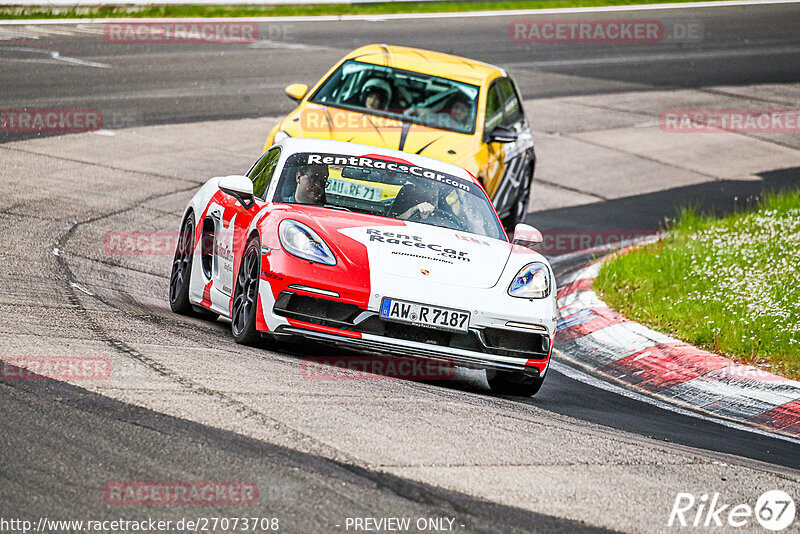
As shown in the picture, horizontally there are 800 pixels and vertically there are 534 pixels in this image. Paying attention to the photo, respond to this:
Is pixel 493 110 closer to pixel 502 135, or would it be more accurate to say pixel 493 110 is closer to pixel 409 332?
pixel 502 135

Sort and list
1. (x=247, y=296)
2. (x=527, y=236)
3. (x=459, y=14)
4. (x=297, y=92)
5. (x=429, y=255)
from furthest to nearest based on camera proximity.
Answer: (x=459, y=14)
(x=297, y=92)
(x=527, y=236)
(x=247, y=296)
(x=429, y=255)

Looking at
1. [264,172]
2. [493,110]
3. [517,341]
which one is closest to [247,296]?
[264,172]

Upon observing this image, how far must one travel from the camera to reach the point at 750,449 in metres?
6.43

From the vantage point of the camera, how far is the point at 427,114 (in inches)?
467

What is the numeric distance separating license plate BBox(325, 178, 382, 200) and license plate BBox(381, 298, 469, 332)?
4.80 feet

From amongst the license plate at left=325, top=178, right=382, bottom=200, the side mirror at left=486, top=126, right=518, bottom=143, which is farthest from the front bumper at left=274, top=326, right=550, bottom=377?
the side mirror at left=486, top=126, right=518, bottom=143

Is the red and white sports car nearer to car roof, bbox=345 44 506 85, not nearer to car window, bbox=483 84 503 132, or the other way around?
car window, bbox=483 84 503 132

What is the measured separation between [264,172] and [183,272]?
92 centimetres

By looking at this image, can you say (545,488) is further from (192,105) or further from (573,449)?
(192,105)

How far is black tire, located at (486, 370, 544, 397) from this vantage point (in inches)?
281

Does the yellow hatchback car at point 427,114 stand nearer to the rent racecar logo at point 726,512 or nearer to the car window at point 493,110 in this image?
the car window at point 493,110

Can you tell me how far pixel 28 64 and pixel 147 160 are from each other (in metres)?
5.53

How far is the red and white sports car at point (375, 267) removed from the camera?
6652 millimetres

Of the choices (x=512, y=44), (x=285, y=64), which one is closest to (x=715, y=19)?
(x=512, y=44)
